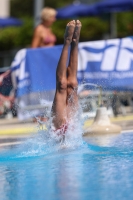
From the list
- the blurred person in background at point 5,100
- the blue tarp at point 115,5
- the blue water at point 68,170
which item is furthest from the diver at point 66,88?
the blue tarp at point 115,5

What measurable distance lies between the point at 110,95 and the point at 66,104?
409 cm

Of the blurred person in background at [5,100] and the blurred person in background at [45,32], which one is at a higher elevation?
the blurred person in background at [45,32]

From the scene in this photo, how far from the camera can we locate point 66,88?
7.67 m

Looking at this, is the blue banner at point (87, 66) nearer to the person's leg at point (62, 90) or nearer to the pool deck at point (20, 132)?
the pool deck at point (20, 132)

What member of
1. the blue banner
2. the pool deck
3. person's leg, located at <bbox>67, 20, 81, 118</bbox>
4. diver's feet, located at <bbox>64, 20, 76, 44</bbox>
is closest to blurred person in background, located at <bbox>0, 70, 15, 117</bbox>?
Answer: the blue banner

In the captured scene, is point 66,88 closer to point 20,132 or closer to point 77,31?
point 77,31

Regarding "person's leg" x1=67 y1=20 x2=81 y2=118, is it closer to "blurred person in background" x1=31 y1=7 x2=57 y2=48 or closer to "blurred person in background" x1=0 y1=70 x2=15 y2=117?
"blurred person in background" x1=0 y1=70 x2=15 y2=117

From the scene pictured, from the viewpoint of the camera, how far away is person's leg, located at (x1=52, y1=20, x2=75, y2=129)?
749 cm

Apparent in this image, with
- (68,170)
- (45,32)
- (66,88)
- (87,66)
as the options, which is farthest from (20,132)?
(68,170)

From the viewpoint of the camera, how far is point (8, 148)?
7.86 metres

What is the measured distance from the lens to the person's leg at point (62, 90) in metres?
7.49

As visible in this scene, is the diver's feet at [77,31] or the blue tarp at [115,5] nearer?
the diver's feet at [77,31]

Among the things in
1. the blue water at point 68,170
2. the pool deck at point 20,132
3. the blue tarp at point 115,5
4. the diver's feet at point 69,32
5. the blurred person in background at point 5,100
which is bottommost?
the pool deck at point 20,132

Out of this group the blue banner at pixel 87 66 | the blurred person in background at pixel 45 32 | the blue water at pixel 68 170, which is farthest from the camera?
the blurred person in background at pixel 45 32
